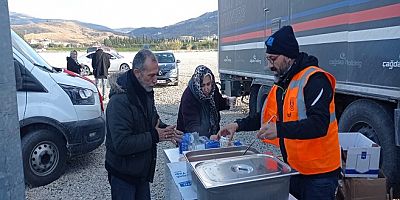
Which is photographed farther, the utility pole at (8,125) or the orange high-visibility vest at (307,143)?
the orange high-visibility vest at (307,143)

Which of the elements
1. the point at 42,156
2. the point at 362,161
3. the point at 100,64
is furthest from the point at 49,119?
the point at 100,64

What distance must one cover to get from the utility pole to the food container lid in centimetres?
79

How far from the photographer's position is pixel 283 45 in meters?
2.30

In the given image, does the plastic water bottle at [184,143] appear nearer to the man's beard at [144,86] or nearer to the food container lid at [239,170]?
the man's beard at [144,86]

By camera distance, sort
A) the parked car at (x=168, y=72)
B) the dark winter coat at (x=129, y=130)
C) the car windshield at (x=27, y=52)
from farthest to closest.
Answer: the parked car at (x=168, y=72)
the car windshield at (x=27, y=52)
the dark winter coat at (x=129, y=130)

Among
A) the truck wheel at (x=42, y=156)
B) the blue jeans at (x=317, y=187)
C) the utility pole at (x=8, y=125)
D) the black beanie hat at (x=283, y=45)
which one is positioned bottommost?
the truck wheel at (x=42, y=156)

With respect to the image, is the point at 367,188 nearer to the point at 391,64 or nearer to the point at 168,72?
the point at 391,64

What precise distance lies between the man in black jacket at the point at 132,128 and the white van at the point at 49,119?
7.40 ft

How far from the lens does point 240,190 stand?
5.49 feet

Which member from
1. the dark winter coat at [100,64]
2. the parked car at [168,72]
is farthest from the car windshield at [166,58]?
the dark winter coat at [100,64]

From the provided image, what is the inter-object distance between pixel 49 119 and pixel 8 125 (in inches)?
135

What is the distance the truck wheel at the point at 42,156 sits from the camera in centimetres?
455

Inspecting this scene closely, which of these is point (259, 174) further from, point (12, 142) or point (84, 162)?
point (84, 162)

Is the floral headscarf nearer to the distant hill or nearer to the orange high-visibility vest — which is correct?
the orange high-visibility vest
